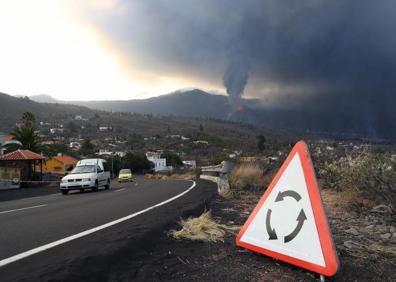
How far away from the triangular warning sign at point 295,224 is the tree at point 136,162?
9325 centimetres

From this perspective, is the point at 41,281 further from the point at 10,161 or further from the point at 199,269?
the point at 10,161

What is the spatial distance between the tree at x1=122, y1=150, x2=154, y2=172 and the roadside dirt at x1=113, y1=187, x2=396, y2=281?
9177 cm

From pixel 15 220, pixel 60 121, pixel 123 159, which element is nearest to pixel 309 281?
pixel 15 220


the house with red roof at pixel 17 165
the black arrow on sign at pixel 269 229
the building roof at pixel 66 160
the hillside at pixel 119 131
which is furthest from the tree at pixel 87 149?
the black arrow on sign at pixel 269 229

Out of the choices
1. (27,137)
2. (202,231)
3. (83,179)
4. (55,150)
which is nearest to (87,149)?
(55,150)

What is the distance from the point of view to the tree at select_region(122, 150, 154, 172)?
98.4 meters

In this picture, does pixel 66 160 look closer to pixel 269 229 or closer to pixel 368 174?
pixel 368 174

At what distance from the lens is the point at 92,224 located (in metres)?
9.01

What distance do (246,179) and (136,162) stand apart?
276 feet

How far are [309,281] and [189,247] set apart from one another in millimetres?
2273

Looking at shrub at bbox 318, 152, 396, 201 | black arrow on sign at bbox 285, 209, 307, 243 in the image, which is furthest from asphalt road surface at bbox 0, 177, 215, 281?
shrub at bbox 318, 152, 396, 201

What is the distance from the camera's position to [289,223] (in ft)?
16.0

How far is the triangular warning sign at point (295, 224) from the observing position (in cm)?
441

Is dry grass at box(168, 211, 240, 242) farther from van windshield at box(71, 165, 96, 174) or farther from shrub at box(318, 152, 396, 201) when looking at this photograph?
van windshield at box(71, 165, 96, 174)
